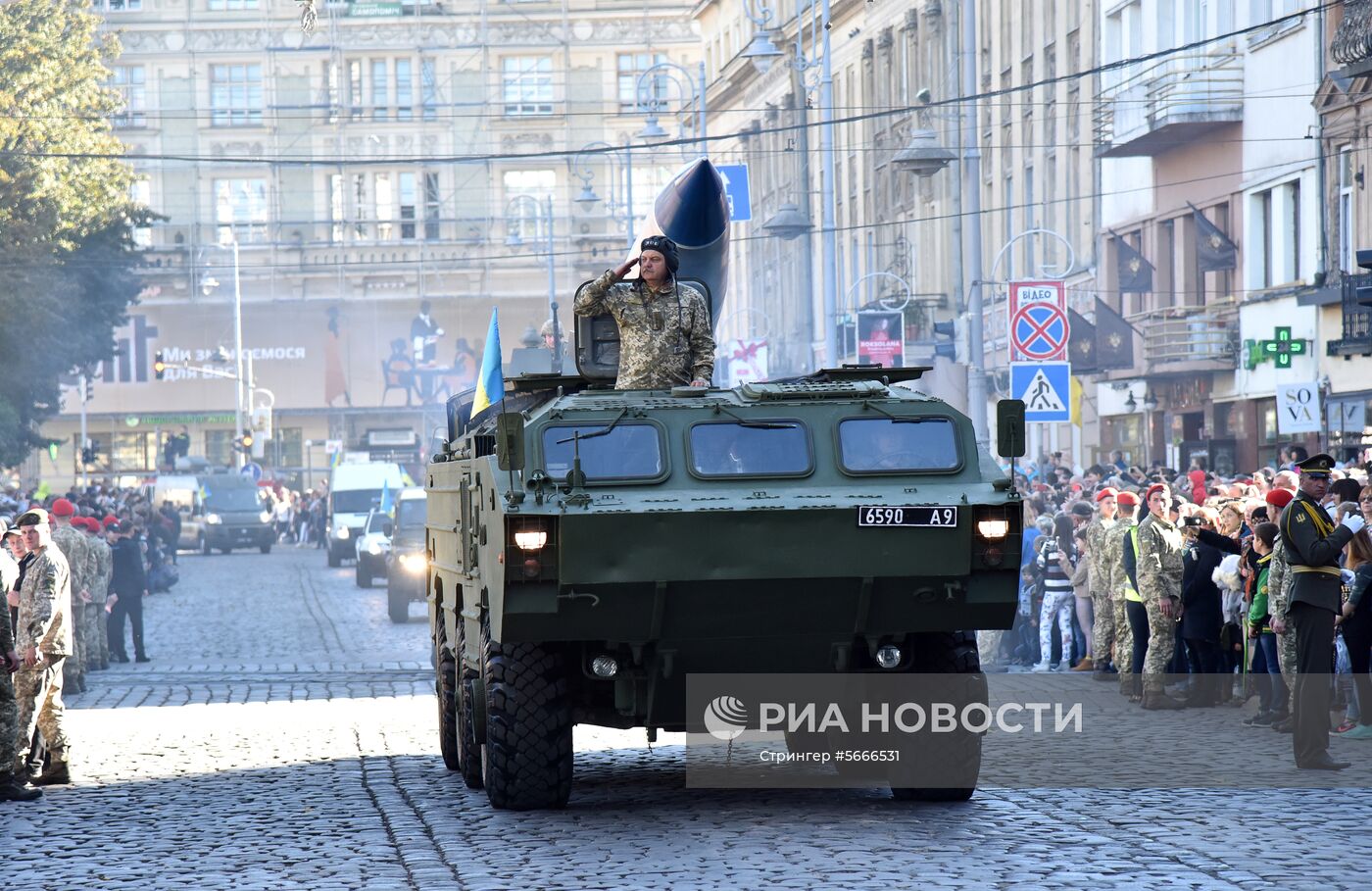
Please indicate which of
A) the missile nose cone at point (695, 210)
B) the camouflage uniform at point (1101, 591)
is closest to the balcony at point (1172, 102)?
the missile nose cone at point (695, 210)

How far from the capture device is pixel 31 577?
49.3 feet

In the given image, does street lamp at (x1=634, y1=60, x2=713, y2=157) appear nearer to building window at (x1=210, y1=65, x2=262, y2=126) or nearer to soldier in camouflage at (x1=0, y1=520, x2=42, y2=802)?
building window at (x1=210, y1=65, x2=262, y2=126)

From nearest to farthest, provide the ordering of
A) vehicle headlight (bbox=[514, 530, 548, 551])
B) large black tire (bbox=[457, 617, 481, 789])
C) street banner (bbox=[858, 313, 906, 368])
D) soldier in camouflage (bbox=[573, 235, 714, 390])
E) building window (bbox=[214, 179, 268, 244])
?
vehicle headlight (bbox=[514, 530, 548, 551]), large black tire (bbox=[457, 617, 481, 789]), soldier in camouflage (bbox=[573, 235, 714, 390]), street banner (bbox=[858, 313, 906, 368]), building window (bbox=[214, 179, 268, 244])

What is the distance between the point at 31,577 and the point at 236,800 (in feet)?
8.29

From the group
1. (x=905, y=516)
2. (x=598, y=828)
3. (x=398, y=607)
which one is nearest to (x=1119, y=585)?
(x=905, y=516)

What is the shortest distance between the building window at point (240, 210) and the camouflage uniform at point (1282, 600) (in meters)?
77.1

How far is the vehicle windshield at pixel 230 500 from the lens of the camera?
61.3 m

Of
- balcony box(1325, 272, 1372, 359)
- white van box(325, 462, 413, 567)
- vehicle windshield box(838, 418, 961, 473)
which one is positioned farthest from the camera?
white van box(325, 462, 413, 567)

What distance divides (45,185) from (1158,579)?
92.4 feet

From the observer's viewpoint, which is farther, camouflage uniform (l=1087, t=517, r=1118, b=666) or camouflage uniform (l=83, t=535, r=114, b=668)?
camouflage uniform (l=83, t=535, r=114, b=668)

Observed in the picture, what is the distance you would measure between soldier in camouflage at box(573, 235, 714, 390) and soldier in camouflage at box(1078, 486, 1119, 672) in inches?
268

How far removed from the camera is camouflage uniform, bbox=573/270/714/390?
520 inches

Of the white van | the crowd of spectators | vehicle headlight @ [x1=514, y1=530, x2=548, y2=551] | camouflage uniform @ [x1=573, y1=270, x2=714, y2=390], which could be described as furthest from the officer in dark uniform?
the white van

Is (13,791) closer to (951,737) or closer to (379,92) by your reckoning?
(951,737)
